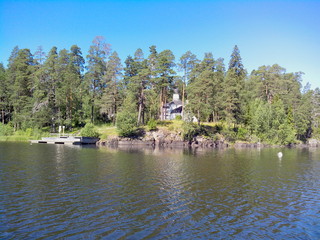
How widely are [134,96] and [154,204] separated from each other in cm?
5672

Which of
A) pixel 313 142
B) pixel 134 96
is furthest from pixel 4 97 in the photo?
pixel 313 142

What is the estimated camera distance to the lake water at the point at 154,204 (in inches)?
438

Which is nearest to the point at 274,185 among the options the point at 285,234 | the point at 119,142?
the point at 285,234

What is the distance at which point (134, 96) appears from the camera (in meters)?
69.9

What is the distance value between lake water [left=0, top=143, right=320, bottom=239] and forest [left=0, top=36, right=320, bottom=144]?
39943mm

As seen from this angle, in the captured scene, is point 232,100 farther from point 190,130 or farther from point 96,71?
point 96,71

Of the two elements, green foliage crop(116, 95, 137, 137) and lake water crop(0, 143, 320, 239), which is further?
green foliage crop(116, 95, 137, 137)

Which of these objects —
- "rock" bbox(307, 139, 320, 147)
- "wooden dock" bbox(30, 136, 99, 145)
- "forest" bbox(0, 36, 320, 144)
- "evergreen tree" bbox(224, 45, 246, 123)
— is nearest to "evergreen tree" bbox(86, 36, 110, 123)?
"forest" bbox(0, 36, 320, 144)

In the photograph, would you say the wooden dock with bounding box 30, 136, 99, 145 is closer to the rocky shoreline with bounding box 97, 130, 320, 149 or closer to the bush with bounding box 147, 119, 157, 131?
the rocky shoreline with bounding box 97, 130, 320, 149

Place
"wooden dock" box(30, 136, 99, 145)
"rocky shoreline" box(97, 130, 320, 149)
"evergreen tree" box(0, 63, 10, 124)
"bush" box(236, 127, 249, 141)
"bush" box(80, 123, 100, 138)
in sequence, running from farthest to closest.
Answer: "evergreen tree" box(0, 63, 10, 124) → "bush" box(236, 127, 249, 141) → "bush" box(80, 123, 100, 138) → "rocky shoreline" box(97, 130, 320, 149) → "wooden dock" box(30, 136, 99, 145)

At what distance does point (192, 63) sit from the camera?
73938mm

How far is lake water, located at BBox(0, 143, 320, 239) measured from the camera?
36.5 feet

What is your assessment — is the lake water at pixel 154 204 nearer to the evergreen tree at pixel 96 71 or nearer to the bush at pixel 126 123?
the bush at pixel 126 123

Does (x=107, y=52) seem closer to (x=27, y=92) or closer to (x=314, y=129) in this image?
(x=27, y=92)
